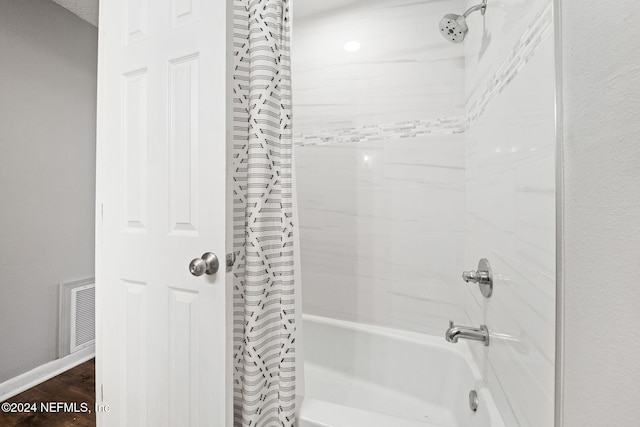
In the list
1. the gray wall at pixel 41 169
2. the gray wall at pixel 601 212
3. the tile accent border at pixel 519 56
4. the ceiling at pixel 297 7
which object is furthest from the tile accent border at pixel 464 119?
the gray wall at pixel 41 169

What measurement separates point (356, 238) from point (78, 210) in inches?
81.5

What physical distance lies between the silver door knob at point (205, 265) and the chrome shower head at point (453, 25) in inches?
53.1

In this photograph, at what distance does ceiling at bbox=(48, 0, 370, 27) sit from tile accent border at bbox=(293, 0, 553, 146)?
0.75 m

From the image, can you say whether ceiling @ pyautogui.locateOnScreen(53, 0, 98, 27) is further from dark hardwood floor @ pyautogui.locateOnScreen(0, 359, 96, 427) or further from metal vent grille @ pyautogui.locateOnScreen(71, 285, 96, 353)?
dark hardwood floor @ pyautogui.locateOnScreen(0, 359, 96, 427)

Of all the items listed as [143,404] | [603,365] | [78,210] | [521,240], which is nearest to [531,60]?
[521,240]

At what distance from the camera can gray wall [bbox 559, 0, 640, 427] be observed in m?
0.43

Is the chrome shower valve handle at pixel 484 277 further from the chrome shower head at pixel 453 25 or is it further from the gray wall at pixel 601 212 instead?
the chrome shower head at pixel 453 25

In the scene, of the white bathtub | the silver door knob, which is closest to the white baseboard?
the white bathtub

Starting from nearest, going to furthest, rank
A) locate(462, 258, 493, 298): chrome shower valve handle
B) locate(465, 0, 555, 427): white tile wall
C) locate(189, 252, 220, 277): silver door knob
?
locate(465, 0, 555, 427): white tile wall
locate(189, 252, 220, 277): silver door knob
locate(462, 258, 493, 298): chrome shower valve handle

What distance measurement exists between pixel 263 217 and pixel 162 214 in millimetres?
341

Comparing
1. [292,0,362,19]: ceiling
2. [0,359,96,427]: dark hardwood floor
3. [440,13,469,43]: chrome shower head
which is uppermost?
[292,0,362,19]: ceiling

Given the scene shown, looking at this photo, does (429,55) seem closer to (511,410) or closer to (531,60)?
(531,60)

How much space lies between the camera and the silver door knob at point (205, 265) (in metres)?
0.85

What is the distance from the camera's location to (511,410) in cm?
90
